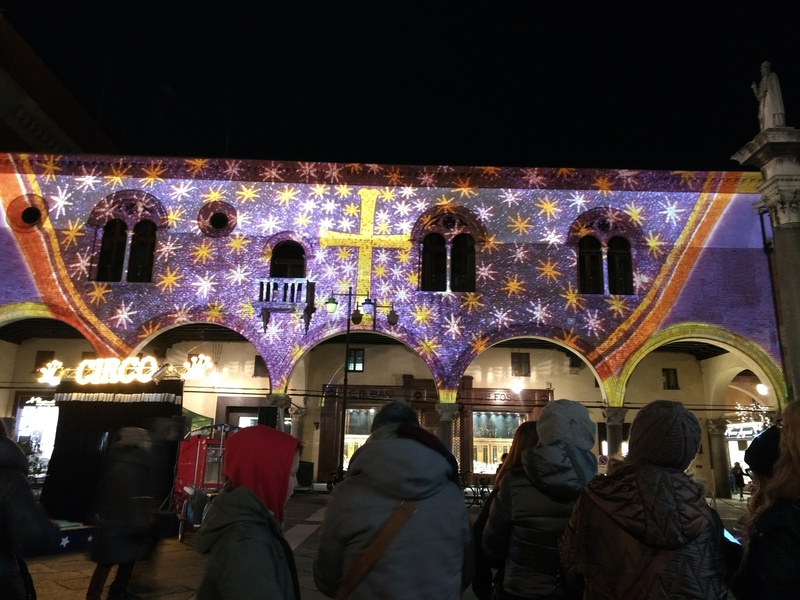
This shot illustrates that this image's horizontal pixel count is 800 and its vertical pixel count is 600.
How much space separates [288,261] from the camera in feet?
54.7

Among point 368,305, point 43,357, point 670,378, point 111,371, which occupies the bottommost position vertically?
point 111,371

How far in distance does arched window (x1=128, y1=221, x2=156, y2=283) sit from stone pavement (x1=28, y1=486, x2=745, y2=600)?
799 cm

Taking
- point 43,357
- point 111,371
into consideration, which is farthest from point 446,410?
point 43,357

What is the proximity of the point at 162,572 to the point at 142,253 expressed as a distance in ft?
35.5

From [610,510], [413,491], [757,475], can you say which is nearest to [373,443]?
[413,491]

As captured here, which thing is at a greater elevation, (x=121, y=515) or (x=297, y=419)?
(x=297, y=419)

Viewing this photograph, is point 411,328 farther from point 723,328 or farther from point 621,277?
point 723,328

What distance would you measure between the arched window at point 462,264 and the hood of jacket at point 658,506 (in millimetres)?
14039

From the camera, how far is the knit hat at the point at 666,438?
262 centimetres

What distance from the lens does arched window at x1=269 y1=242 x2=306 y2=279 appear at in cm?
1670

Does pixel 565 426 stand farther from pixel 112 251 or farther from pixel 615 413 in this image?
pixel 112 251

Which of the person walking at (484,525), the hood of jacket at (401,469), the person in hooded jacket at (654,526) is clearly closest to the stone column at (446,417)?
the person walking at (484,525)

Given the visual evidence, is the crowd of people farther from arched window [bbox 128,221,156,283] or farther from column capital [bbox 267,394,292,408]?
arched window [bbox 128,221,156,283]

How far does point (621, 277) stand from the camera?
16.7 meters
